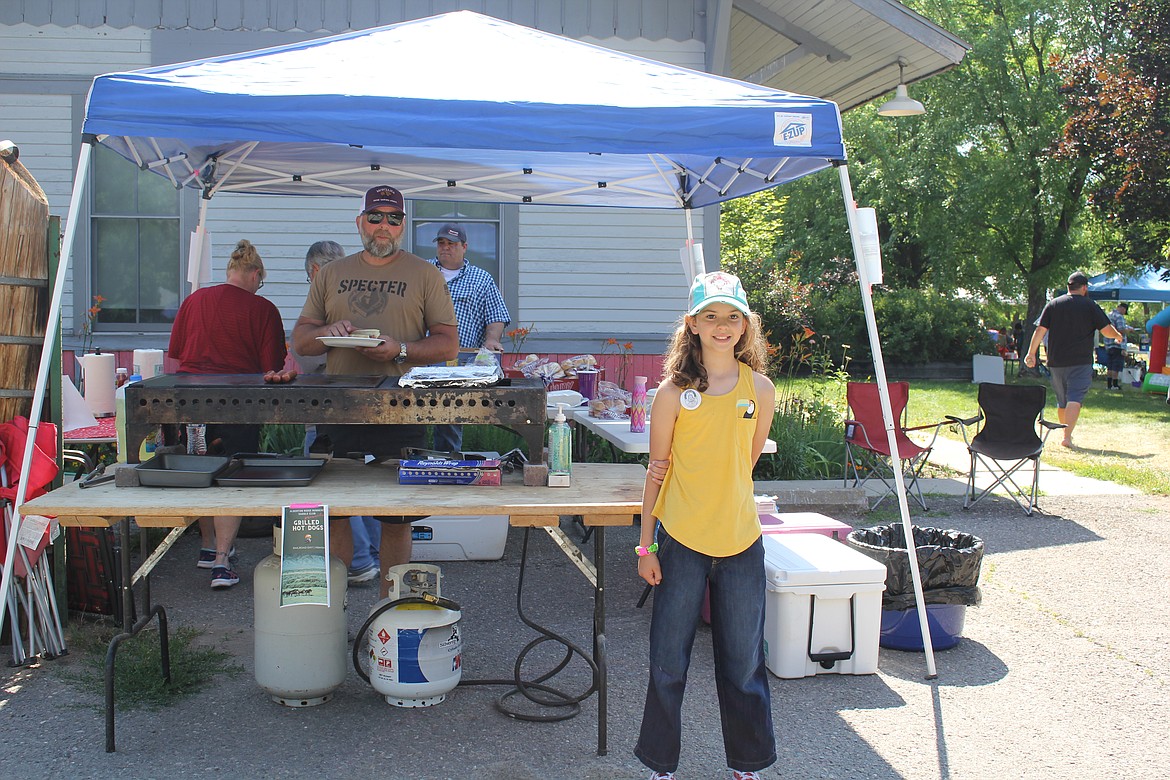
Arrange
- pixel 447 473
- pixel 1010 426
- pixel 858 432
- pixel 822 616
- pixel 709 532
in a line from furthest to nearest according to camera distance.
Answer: pixel 1010 426
pixel 858 432
pixel 822 616
pixel 447 473
pixel 709 532

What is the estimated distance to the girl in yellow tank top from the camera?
9.96 feet

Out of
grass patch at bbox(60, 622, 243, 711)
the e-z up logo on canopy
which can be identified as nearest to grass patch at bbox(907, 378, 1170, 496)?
the e-z up logo on canopy

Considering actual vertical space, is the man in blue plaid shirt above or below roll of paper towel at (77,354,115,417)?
above

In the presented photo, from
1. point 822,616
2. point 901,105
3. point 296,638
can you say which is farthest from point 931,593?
point 901,105

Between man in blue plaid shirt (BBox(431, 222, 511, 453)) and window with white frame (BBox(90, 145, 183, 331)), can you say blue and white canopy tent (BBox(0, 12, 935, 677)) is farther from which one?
window with white frame (BBox(90, 145, 183, 331))

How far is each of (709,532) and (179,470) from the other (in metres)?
1.97

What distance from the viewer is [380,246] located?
4.38 meters

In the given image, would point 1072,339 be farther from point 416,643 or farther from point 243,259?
point 416,643

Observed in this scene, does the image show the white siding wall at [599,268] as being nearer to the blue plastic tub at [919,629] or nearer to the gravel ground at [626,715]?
the gravel ground at [626,715]

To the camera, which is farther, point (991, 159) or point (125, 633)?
point (991, 159)

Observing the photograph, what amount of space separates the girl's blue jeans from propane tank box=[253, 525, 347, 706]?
1279mm

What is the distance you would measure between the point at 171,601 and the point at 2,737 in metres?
1.59

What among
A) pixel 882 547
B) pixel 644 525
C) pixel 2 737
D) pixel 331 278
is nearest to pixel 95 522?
pixel 2 737

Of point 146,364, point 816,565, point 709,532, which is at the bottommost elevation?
point 816,565
